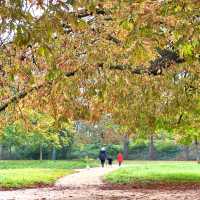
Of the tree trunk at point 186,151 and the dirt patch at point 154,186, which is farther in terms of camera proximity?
the tree trunk at point 186,151

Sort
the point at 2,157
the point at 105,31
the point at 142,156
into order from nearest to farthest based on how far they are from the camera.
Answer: the point at 105,31
the point at 2,157
the point at 142,156

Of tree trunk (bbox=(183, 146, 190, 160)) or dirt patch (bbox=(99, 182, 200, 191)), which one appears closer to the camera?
dirt patch (bbox=(99, 182, 200, 191))

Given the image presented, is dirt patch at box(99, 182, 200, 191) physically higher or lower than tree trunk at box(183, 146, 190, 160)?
lower

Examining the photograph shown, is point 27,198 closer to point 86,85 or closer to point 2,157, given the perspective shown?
point 86,85

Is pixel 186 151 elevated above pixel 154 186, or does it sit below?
above

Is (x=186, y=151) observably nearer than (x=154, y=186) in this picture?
No

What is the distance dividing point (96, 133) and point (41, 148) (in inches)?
312

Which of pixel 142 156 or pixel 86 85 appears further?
pixel 142 156

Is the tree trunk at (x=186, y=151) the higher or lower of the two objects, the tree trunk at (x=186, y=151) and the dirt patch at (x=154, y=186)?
the higher

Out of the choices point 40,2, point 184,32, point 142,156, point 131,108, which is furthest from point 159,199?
point 142,156

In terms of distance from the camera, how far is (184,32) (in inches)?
320

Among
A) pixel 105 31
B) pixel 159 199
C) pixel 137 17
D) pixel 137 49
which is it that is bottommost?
pixel 159 199

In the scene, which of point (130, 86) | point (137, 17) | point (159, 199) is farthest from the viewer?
point (159, 199)

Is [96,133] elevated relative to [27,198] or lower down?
elevated
